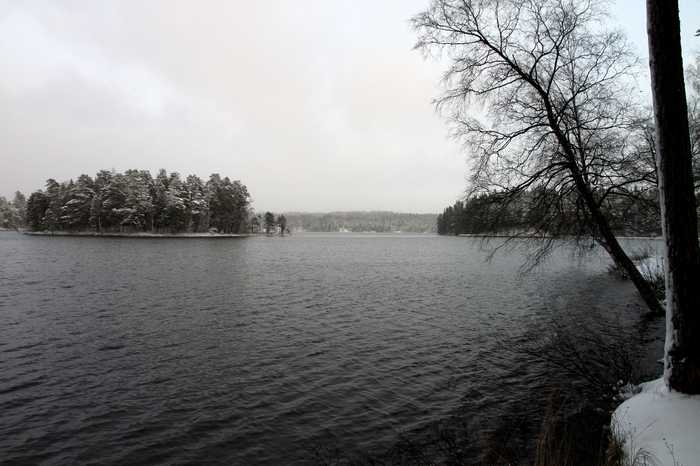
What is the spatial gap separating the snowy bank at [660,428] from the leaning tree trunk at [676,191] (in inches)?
15.4

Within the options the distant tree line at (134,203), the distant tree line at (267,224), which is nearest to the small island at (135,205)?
the distant tree line at (134,203)

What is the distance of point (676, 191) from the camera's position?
5973 mm

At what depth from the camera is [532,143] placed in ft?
40.6

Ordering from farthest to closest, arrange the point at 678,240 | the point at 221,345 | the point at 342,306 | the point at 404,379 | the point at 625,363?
the point at 342,306
the point at 221,345
the point at 404,379
the point at 625,363
the point at 678,240

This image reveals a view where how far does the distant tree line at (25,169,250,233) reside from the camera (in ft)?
318

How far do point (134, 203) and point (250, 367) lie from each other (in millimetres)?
100677

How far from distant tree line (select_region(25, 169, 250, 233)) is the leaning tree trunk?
10385 centimetres

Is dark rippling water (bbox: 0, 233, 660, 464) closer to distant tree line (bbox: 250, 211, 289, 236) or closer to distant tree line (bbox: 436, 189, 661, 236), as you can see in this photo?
distant tree line (bbox: 436, 189, 661, 236)

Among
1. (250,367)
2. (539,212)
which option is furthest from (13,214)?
(539,212)

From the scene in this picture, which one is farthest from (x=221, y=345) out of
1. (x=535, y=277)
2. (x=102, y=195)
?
(x=102, y=195)

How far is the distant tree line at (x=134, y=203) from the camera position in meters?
97.1

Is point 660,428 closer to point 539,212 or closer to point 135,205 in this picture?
point 539,212

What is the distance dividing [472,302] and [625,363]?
14.7m

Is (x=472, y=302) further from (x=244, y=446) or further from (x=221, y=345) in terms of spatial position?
(x=244, y=446)
